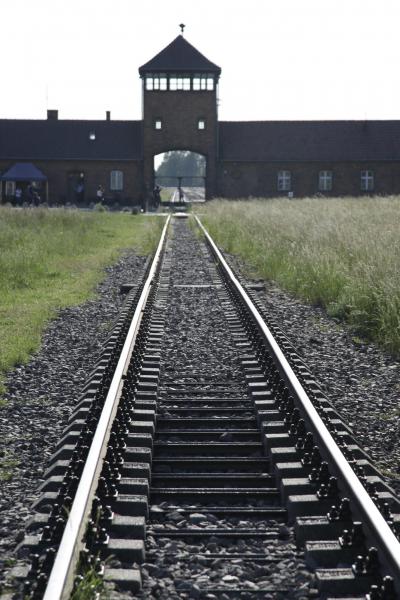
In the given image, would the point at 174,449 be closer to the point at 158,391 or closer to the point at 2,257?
the point at 158,391

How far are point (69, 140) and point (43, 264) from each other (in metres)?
46.1

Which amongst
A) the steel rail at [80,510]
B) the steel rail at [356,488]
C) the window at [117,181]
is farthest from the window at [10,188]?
the steel rail at [80,510]

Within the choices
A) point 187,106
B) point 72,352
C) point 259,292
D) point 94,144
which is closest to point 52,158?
point 94,144

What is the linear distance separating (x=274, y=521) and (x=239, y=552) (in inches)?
17.5

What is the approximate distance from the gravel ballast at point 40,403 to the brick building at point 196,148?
48271 millimetres

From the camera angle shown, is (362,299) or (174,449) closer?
(174,449)

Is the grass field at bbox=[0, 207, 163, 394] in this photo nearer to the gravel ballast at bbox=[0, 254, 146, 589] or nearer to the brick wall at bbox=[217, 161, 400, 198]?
the gravel ballast at bbox=[0, 254, 146, 589]

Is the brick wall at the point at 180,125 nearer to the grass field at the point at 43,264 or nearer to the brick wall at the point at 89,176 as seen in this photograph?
the brick wall at the point at 89,176

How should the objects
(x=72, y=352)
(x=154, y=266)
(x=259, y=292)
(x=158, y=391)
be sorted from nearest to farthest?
1. (x=158, y=391)
2. (x=72, y=352)
3. (x=259, y=292)
4. (x=154, y=266)

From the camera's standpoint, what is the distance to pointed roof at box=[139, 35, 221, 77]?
193ft

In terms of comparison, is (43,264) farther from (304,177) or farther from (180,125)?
(304,177)

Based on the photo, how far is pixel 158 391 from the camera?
7082mm

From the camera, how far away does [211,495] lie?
479 cm

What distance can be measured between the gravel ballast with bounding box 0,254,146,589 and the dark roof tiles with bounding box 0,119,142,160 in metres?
49.8
